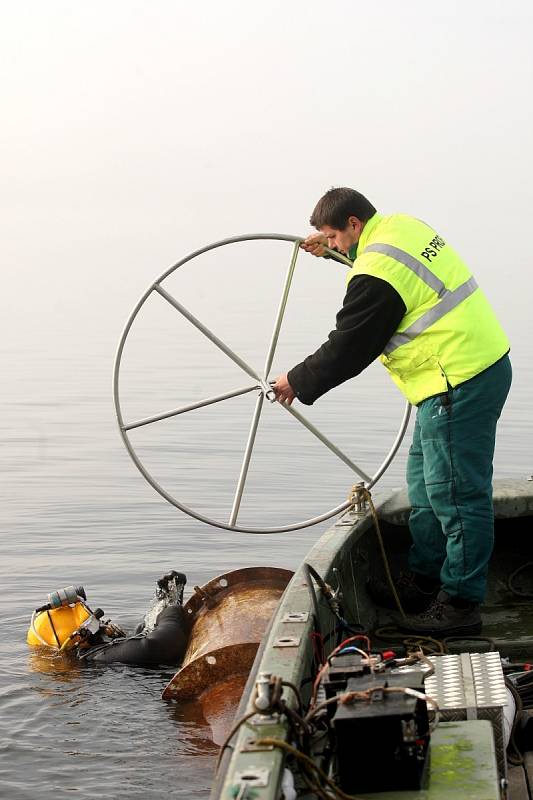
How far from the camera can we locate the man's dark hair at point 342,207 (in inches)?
176

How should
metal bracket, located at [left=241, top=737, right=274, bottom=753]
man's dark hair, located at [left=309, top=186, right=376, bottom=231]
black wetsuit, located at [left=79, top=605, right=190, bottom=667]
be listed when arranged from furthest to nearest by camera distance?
black wetsuit, located at [left=79, top=605, right=190, bottom=667]
man's dark hair, located at [left=309, top=186, right=376, bottom=231]
metal bracket, located at [left=241, top=737, right=274, bottom=753]

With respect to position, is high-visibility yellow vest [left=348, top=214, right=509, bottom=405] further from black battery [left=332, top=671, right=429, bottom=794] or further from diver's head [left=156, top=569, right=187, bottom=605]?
diver's head [left=156, top=569, right=187, bottom=605]

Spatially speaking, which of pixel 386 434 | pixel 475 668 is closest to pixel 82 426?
pixel 386 434

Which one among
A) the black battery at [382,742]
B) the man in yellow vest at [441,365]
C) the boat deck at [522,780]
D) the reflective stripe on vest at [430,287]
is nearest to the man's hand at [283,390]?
the man in yellow vest at [441,365]

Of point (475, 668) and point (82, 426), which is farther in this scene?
point (82, 426)

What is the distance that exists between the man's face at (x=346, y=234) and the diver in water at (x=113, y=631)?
2045 millimetres

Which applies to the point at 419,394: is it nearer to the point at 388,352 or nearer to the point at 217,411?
the point at 388,352

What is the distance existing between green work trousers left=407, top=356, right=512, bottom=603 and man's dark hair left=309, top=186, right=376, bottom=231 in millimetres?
741

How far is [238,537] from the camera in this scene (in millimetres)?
10180


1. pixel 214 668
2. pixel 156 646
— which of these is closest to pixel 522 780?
pixel 214 668

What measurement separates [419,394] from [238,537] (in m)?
6.02

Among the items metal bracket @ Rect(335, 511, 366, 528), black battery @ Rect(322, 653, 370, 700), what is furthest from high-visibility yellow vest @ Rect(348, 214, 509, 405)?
black battery @ Rect(322, 653, 370, 700)

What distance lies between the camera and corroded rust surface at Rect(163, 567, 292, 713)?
4.92m

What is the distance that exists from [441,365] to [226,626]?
1.63m
